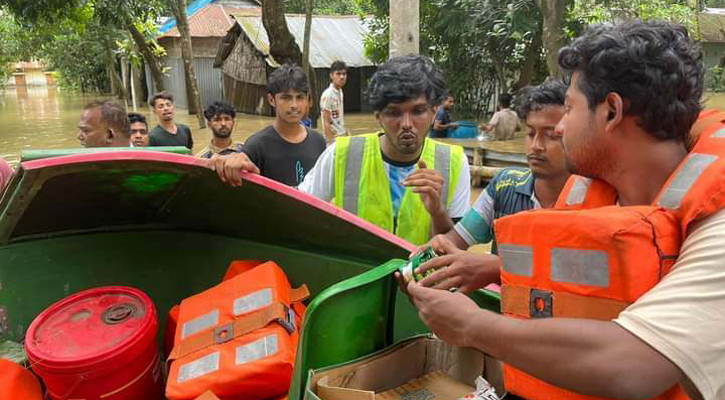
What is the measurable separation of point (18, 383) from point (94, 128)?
2.04 metres

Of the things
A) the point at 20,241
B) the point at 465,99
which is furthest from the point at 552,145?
the point at 465,99

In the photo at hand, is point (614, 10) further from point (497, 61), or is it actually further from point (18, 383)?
point (18, 383)

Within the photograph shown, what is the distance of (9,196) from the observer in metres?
2.02

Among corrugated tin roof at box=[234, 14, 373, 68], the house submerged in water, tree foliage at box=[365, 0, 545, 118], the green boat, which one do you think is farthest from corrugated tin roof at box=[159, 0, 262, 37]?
the green boat

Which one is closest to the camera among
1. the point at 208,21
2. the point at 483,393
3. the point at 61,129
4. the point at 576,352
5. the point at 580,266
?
the point at 576,352

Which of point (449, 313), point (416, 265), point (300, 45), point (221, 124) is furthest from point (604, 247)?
point (300, 45)

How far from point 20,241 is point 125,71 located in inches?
1168

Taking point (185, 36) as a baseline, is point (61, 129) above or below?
below

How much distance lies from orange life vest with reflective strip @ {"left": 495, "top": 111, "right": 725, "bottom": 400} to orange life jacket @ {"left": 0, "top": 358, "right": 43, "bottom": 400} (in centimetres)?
164

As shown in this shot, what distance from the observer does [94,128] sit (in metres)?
3.51

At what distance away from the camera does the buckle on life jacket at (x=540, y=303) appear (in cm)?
109

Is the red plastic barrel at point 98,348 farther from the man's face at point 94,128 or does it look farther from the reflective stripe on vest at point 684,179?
the man's face at point 94,128

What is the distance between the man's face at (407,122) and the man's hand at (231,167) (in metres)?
0.65

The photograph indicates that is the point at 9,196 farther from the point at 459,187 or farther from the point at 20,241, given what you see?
the point at 459,187
